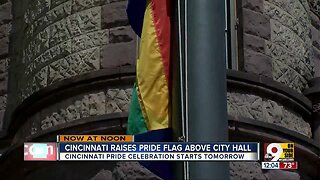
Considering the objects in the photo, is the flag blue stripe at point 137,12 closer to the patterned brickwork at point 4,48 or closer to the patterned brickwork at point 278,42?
the patterned brickwork at point 278,42

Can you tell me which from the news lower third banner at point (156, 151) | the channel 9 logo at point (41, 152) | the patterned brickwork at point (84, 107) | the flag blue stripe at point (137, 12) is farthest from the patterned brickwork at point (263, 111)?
the news lower third banner at point (156, 151)

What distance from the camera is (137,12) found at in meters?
5.68

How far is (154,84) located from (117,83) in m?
3.55

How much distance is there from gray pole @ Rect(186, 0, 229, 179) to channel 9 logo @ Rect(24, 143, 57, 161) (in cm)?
86

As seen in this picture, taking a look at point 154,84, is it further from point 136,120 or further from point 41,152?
point 41,152

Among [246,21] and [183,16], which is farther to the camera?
[246,21]

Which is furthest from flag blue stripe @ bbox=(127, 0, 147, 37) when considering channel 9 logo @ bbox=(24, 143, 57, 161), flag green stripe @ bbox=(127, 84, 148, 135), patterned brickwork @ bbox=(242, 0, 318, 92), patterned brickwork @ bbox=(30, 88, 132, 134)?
patterned brickwork @ bbox=(242, 0, 318, 92)

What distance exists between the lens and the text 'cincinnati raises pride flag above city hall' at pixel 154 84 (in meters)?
4.97

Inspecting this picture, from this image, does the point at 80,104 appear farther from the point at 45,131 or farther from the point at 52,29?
the point at 52,29

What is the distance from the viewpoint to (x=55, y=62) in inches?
368

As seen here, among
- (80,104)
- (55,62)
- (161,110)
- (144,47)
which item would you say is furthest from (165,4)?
(55,62)

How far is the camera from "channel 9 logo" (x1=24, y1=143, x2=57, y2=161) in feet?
15.8

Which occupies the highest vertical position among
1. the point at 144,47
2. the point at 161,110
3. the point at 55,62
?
the point at 55,62

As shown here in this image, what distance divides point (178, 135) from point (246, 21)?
185 inches
